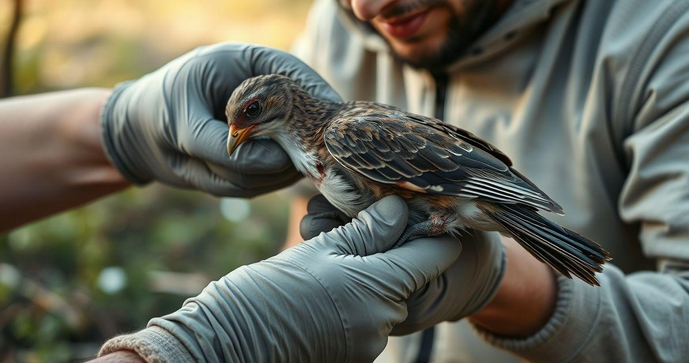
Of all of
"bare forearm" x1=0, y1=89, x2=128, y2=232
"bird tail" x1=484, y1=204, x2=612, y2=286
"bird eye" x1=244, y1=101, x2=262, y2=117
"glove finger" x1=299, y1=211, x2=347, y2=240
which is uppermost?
"bird eye" x1=244, y1=101, x2=262, y2=117

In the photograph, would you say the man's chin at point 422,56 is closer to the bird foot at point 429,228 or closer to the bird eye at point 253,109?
the bird eye at point 253,109

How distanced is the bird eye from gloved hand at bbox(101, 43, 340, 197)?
12cm

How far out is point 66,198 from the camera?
3.34 metres

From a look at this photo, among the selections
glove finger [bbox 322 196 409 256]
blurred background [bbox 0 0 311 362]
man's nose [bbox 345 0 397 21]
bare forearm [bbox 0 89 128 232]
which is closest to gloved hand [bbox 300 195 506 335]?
glove finger [bbox 322 196 409 256]

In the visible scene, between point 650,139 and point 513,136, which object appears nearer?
point 650,139

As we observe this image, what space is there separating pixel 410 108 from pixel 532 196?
159 centimetres

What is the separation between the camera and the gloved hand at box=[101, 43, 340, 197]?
8.55 ft

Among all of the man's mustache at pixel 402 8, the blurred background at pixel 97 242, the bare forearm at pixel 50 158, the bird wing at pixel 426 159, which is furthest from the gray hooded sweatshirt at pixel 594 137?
the blurred background at pixel 97 242

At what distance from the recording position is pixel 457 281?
240 cm

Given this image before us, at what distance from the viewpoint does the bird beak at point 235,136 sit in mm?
2490

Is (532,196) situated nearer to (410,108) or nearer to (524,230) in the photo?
(524,230)

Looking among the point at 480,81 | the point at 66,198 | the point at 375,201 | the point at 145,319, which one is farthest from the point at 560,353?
the point at 145,319

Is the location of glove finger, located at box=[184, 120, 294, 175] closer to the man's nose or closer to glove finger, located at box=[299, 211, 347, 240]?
glove finger, located at box=[299, 211, 347, 240]

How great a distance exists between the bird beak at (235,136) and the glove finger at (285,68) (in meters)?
0.39
